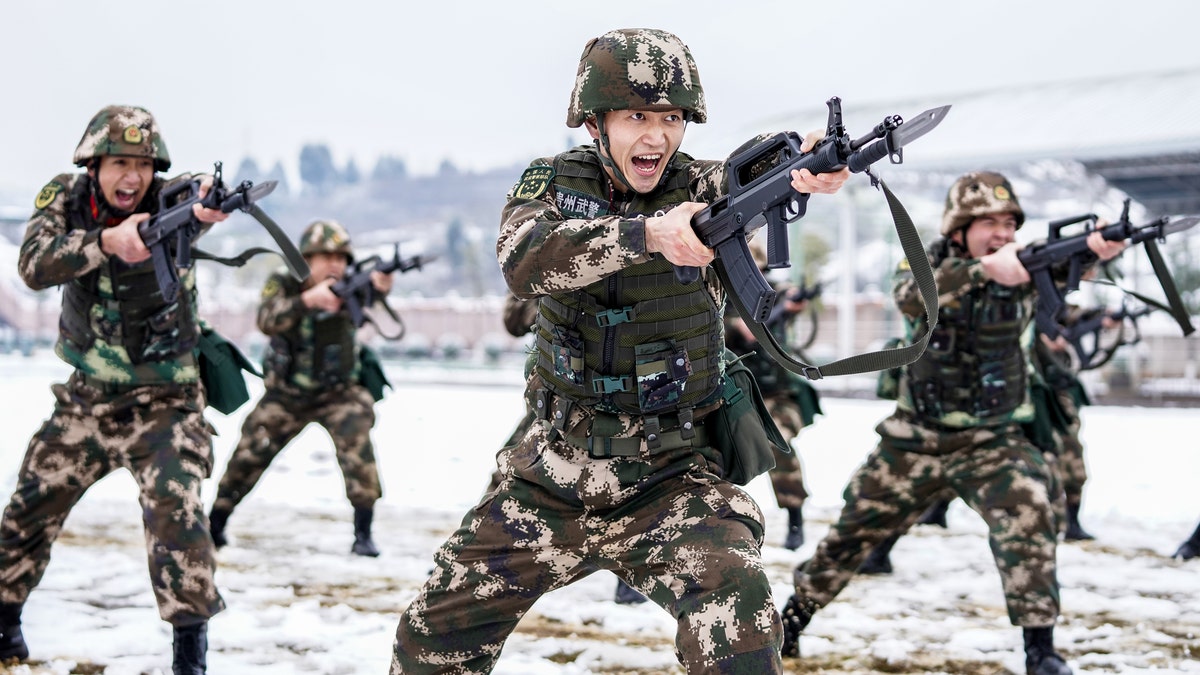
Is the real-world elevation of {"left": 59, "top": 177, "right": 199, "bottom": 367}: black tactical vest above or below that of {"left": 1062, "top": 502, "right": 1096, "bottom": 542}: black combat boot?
above

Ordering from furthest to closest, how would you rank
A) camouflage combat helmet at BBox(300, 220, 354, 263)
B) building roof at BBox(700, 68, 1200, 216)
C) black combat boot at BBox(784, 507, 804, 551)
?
building roof at BBox(700, 68, 1200, 216) < camouflage combat helmet at BBox(300, 220, 354, 263) < black combat boot at BBox(784, 507, 804, 551)

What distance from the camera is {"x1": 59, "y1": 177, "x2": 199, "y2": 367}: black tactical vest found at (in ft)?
14.5

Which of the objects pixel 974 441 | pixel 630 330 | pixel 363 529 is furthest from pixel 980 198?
pixel 363 529

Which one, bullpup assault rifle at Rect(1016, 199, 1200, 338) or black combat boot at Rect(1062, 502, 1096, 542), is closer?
bullpup assault rifle at Rect(1016, 199, 1200, 338)

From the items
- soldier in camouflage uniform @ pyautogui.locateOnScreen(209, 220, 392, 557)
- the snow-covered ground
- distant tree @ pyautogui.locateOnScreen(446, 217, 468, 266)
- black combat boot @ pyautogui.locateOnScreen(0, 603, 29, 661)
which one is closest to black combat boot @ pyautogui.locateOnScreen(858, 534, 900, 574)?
the snow-covered ground

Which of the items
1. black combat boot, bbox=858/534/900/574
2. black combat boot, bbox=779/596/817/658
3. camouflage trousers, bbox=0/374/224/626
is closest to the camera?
camouflage trousers, bbox=0/374/224/626

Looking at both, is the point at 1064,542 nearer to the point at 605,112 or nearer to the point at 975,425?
the point at 975,425

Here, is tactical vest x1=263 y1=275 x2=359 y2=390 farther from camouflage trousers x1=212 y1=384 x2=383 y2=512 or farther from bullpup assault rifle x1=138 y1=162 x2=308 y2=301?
bullpup assault rifle x1=138 y1=162 x2=308 y2=301

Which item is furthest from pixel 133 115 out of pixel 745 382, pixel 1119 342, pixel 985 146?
pixel 985 146

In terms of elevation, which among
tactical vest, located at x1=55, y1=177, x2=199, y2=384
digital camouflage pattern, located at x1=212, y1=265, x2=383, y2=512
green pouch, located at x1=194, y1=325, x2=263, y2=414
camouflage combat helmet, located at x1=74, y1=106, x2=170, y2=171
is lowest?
digital camouflage pattern, located at x1=212, y1=265, x2=383, y2=512

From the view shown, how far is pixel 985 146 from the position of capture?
19.6 meters

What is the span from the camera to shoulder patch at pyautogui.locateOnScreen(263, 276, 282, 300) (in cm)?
673

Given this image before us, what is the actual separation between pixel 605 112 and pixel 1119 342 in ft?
20.8

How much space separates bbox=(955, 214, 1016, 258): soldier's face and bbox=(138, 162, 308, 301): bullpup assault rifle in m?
2.77
